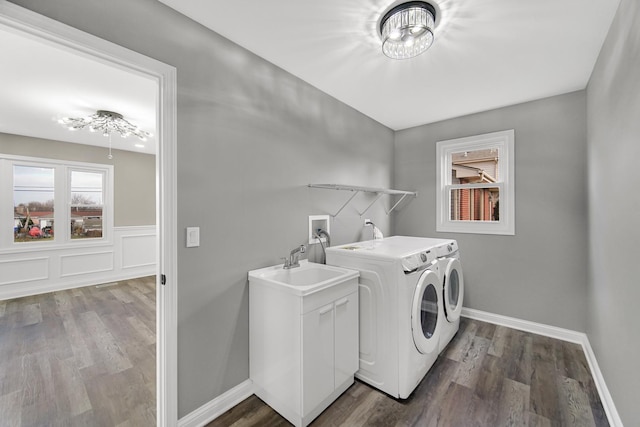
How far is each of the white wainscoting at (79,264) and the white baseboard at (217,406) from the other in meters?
4.28

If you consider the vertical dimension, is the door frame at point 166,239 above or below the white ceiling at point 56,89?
below

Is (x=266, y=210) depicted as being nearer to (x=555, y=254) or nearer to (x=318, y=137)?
(x=318, y=137)

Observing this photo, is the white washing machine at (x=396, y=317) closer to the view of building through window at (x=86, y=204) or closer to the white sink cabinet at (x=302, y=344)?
the white sink cabinet at (x=302, y=344)

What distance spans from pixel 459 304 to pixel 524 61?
2.13 meters

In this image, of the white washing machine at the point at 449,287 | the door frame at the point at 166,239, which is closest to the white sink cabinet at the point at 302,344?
the door frame at the point at 166,239

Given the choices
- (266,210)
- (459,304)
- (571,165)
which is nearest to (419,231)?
(459,304)

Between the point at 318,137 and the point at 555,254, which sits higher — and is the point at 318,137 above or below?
above

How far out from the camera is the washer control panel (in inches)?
70.3

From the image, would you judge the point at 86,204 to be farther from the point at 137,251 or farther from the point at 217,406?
the point at 217,406

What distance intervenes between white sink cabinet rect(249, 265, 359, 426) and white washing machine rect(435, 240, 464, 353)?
88cm

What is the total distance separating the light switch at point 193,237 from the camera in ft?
5.01

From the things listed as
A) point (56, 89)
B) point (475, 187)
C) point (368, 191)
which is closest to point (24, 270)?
point (56, 89)

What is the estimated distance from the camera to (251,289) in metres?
1.82

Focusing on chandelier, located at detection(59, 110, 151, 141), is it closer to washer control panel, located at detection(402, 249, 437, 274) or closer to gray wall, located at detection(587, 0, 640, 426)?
washer control panel, located at detection(402, 249, 437, 274)
